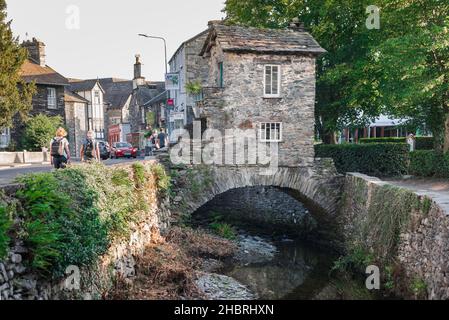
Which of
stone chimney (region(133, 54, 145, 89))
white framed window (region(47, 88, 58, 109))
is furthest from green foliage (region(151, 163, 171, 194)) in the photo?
stone chimney (region(133, 54, 145, 89))

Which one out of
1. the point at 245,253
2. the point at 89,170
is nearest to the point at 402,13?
the point at 245,253

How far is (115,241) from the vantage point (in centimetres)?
952

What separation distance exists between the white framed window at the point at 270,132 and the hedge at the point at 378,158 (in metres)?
4.25

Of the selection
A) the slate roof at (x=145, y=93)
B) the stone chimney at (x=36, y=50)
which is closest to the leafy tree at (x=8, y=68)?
the stone chimney at (x=36, y=50)

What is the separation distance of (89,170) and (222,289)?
17.4 feet

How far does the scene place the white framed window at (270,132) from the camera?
16.1 m

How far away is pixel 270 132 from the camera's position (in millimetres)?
16125

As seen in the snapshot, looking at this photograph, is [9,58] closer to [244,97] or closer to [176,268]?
[244,97]

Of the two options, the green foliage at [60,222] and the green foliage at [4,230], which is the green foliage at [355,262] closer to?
the green foliage at [60,222]

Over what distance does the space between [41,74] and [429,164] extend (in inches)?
1279

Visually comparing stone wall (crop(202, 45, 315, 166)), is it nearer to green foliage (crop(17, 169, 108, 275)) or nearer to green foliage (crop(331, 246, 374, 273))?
green foliage (crop(331, 246, 374, 273))

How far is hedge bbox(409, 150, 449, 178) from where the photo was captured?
16.0 meters

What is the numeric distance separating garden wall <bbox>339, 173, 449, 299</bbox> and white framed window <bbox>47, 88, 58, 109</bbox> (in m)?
30.0

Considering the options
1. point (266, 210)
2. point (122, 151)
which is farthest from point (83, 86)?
point (266, 210)
